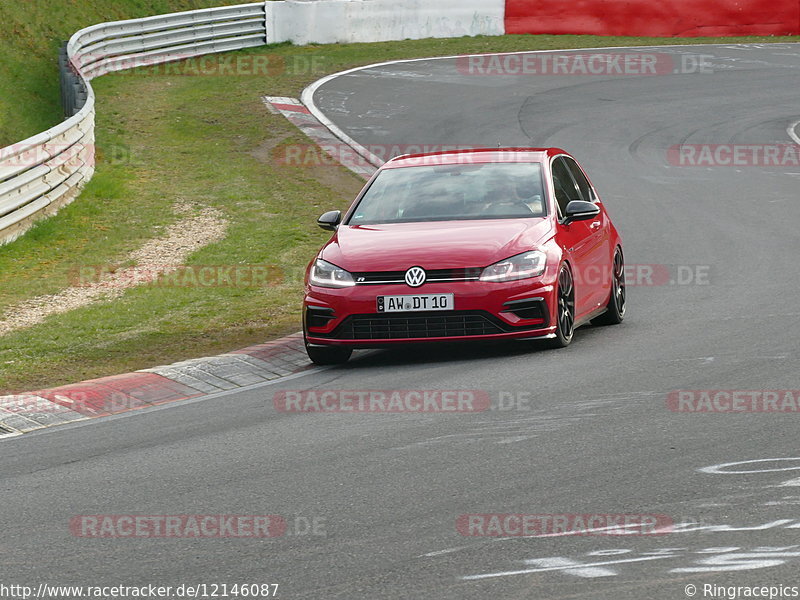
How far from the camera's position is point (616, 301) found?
11859 millimetres

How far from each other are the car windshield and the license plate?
1.15 m

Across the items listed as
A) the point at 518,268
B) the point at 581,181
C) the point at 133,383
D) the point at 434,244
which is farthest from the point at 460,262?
the point at 581,181

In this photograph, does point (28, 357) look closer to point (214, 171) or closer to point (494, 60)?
point (214, 171)

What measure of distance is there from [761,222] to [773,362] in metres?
8.17

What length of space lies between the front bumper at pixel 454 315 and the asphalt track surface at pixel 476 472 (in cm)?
25

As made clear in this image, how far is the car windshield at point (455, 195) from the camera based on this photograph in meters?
11.0

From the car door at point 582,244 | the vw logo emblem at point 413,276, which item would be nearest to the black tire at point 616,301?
the car door at point 582,244

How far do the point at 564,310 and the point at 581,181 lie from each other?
2.33 meters

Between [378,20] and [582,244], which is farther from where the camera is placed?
[378,20]

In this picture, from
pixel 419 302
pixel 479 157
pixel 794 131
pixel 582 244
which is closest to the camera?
pixel 419 302

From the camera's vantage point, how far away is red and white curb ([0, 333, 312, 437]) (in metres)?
8.78

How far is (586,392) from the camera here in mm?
8617

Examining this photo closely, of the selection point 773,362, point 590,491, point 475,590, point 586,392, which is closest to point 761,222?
point 773,362

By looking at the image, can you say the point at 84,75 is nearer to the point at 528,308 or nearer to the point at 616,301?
the point at 616,301
